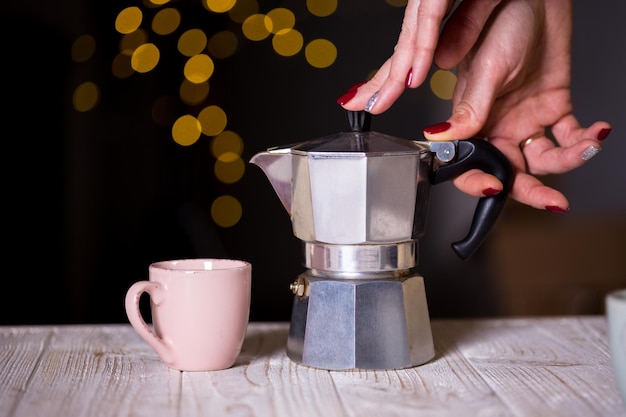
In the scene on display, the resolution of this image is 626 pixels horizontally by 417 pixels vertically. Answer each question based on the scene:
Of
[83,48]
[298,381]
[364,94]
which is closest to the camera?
[298,381]

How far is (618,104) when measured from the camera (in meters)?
2.84

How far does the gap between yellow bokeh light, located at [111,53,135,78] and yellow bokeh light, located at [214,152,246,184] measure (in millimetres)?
339

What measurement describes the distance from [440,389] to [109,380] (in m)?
0.30

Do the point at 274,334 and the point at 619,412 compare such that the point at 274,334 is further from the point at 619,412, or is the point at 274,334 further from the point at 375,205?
the point at 619,412

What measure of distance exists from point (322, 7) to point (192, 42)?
379 millimetres

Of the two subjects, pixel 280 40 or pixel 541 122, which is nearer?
pixel 541 122

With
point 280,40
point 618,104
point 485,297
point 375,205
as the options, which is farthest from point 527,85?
point 618,104

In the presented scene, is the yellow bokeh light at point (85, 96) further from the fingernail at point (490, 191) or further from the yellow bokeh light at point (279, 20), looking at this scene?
the fingernail at point (490, 191)

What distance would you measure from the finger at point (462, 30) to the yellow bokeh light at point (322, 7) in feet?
4.84

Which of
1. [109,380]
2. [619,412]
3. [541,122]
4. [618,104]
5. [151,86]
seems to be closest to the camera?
[619,412]

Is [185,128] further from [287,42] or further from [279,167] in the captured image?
[279,167]

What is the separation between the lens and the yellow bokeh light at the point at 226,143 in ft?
7.88

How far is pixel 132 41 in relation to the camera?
2295mm

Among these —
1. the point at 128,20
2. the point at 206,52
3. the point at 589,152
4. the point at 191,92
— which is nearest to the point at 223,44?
the point at 206,52
